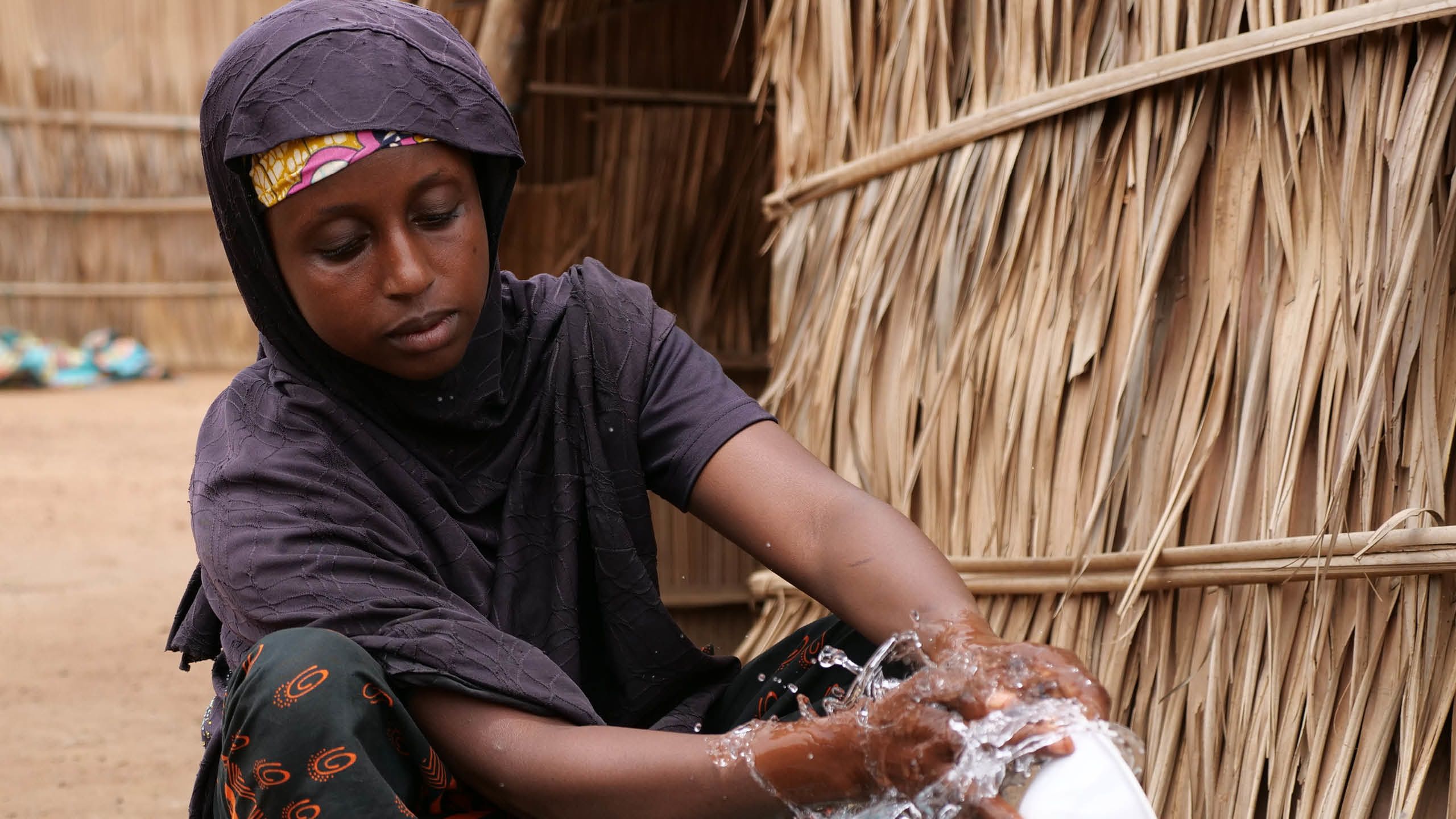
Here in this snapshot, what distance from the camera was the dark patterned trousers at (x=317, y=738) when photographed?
1.33 meters

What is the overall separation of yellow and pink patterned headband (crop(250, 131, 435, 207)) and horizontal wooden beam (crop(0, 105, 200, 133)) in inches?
336

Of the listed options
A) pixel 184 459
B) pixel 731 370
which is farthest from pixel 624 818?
pixel 184 459

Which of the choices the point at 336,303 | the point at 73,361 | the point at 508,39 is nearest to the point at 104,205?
the point at 73,361

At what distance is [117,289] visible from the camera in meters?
9.62

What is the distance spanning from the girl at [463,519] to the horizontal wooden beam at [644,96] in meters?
2.26

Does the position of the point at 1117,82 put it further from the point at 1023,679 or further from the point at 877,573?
the point at 1023,679

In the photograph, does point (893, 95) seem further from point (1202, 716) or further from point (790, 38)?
point (1202, 716)

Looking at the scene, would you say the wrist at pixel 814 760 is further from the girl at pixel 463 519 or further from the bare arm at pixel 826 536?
the bare arm at pixel 826 536

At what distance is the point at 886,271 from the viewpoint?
7.56 ft

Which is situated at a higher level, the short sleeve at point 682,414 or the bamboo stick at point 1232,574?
the short sleeve at point 682,414

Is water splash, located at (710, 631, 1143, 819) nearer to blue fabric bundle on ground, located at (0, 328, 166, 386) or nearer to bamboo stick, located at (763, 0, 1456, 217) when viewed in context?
bamboo stick, located at (763, 0, 1456, 217)

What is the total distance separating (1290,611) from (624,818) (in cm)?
90

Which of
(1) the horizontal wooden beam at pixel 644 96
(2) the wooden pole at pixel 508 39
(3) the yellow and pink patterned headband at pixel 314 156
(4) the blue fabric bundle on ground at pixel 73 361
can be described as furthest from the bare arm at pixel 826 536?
(4) the blue fabric bundle on ground at pixel 73 361

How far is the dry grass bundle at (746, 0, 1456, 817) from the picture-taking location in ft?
5.45
